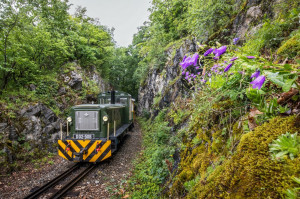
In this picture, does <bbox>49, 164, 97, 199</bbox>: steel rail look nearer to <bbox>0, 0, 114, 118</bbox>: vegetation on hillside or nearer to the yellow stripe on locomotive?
the yellow stripe on locomotive

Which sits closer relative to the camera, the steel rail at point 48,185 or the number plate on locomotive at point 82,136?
the steel rail at point 48,185

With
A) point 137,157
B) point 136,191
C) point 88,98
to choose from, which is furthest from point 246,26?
point 88,98

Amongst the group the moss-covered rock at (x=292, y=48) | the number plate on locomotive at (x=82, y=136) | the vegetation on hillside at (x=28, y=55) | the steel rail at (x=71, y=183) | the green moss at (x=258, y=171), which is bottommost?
the steel rail at (x=71, y=183)

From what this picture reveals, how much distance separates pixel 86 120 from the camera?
6.70 meters

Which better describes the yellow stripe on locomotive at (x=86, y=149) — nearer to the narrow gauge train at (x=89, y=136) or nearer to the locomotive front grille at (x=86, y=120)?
the narrow gauge train at (x=89, y=136)

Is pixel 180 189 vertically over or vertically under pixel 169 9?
under

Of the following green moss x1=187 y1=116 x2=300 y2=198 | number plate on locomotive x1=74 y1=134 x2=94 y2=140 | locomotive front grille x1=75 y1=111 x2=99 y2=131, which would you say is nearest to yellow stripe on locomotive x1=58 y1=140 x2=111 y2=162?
number plate on locomotive x1=74 y1=134 x2=94 y2=140

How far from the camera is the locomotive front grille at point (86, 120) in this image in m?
6.67

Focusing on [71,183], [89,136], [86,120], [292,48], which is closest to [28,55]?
[86,120]

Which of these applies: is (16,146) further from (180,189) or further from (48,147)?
(180,189)

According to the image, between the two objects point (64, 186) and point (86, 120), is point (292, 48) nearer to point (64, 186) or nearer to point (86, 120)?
point (64, 186)

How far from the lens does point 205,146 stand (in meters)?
2.73

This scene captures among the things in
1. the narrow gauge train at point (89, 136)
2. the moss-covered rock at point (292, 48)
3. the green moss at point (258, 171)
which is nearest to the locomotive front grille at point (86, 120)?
the narrow gauge train at point (89, 136)

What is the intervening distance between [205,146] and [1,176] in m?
6.91
